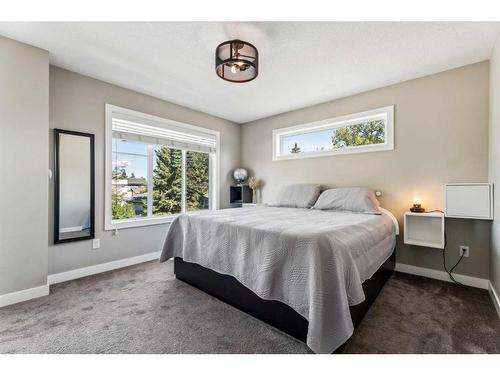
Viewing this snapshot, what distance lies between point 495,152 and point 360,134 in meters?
1.55

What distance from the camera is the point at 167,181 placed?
12.7 ft

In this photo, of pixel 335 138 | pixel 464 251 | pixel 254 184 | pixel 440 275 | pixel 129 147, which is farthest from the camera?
pixel 254 184

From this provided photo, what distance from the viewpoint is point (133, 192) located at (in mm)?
3449

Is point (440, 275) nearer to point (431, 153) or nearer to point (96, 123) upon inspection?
point (431, 153)

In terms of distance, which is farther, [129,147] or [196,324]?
[129,147]

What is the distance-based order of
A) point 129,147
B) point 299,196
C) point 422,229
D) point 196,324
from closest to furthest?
point 196,324 → point 422,229 → point 129,147 → point 299,196

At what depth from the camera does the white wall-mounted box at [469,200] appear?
226cm

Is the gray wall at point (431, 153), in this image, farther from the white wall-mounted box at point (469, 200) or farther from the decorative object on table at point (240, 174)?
the decorative object on table at point (240, 174)

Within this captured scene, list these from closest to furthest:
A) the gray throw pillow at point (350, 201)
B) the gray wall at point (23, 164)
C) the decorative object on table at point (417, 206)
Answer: the gray wall at point (23, 164), the decorative object on table at point (417, 206), the gray throw pillow at point (350, 201)

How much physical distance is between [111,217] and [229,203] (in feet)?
7.36

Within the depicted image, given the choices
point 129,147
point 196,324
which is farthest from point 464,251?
point 129,147

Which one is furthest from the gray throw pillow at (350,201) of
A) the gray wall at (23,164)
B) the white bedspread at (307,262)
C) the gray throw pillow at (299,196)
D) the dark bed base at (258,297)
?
the gray wall at (23,164)

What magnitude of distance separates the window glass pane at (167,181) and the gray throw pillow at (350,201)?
233 centimetres

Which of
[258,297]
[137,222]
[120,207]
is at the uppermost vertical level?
[120,207]
